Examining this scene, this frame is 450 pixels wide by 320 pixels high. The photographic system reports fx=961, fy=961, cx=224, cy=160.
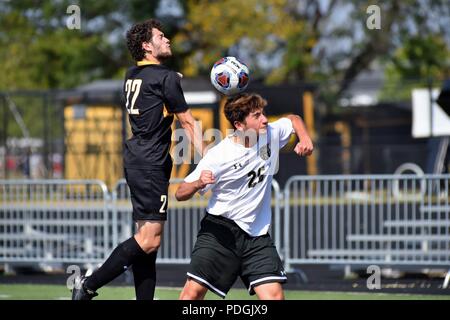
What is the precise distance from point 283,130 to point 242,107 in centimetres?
41

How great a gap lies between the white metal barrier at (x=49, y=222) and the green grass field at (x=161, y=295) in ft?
5.17

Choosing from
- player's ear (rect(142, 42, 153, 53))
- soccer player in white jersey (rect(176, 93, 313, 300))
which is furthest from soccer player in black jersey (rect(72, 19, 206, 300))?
soccer player in white jersey (rect(176, 93, 313, 300))

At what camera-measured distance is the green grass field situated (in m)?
10.0

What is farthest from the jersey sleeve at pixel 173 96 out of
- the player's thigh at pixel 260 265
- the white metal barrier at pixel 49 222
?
the white metal barrier at pixel 49 222

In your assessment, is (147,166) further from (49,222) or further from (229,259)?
(49,222)

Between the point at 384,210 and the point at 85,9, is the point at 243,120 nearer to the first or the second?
the point at 384,210

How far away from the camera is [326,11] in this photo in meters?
29.5

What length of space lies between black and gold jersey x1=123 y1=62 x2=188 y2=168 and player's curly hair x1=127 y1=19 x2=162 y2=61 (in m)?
0.17

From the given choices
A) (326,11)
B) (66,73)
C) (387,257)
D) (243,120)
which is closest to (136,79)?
(243,120)

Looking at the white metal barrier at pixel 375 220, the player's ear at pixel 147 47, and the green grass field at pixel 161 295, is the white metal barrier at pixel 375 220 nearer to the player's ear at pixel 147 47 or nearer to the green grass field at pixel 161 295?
the green grass field at pixel 161 295

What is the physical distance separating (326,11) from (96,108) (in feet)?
27.7

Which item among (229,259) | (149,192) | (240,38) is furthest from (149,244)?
(240,38)

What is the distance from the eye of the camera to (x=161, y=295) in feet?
33.8

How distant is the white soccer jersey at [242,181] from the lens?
269 inches
